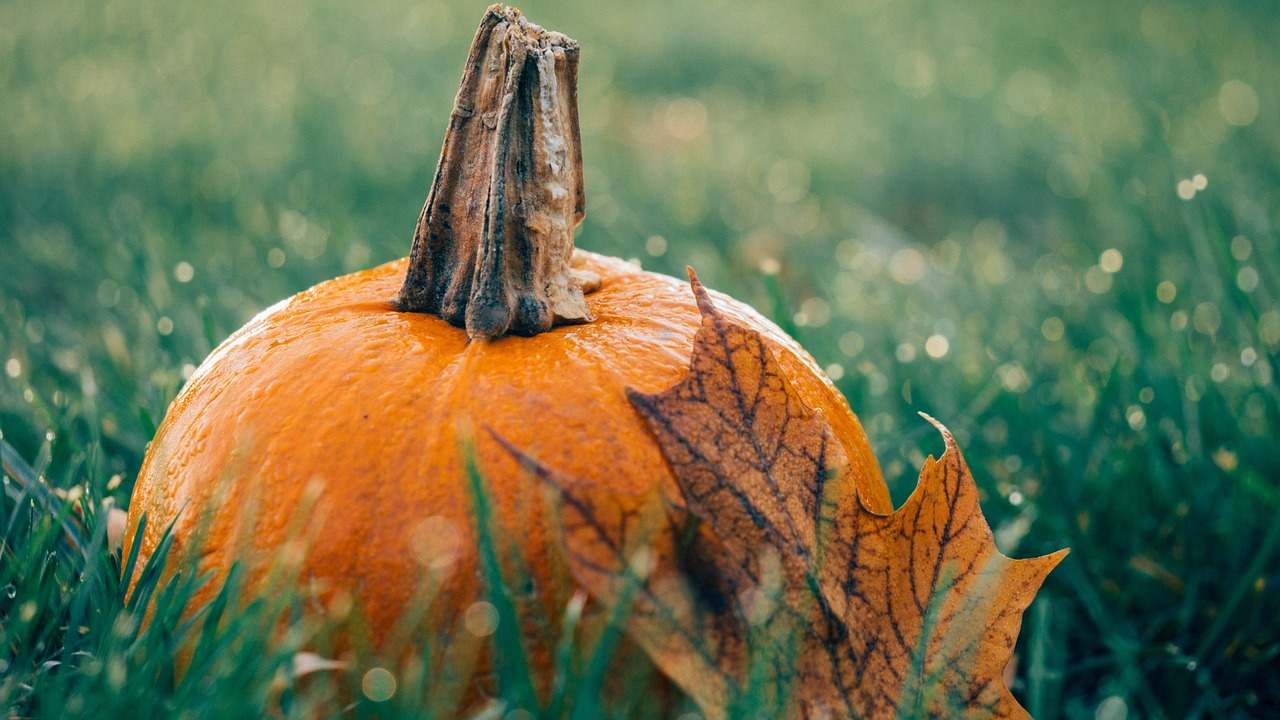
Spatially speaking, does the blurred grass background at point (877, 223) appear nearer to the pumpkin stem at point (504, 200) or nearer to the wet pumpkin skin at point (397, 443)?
the wet pumpkin skin at point (397, 443)

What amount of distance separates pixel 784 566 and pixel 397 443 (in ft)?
1.50

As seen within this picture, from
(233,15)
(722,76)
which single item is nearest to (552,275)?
(722,76)

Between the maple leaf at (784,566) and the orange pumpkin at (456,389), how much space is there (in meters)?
0.05

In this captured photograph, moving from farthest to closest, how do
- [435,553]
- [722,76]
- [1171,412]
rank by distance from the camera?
[722,76]
[1171,412]
[435,553]

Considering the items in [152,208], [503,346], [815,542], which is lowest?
[152,208]

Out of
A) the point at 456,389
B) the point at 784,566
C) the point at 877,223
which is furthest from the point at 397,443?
the point at 877,223

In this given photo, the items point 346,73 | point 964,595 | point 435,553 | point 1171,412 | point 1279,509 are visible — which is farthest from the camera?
point 346,73

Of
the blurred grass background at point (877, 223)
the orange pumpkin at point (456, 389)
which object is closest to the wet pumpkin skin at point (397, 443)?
the orange pumpkin at point (456, 389)

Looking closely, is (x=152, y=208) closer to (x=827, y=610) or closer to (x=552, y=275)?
(x=552, y=275)

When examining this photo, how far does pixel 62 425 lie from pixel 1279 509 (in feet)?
7.14

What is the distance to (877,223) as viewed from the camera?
4.18m

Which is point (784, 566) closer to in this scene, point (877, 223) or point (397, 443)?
point (397, 443)

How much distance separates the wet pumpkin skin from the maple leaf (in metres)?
0.05

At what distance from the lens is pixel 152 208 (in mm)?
3752
